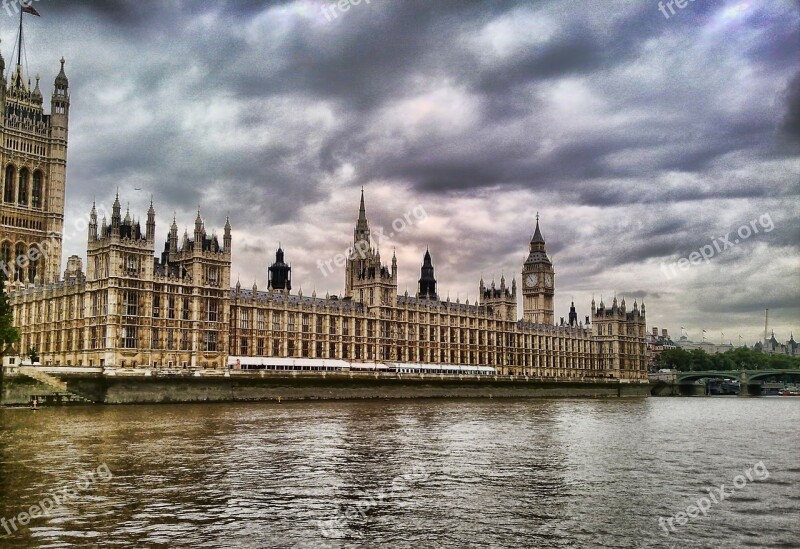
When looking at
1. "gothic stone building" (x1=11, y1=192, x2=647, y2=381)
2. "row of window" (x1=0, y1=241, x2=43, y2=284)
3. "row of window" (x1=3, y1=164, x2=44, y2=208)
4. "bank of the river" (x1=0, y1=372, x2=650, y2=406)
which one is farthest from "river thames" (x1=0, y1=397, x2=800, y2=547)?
"row of window" (x1=3, y1=164, x2=44, y2=208)

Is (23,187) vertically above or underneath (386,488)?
above

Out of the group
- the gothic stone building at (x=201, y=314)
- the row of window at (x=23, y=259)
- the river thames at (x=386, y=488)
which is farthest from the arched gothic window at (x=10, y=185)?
the river thames at (x=386, y=488)

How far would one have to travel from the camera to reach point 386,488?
29359mm

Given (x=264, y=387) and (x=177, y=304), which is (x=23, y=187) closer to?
(x=177, y=304)

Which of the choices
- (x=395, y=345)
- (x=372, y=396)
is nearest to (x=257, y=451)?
(x=372, y=396)

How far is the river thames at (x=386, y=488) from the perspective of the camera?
21953 mm

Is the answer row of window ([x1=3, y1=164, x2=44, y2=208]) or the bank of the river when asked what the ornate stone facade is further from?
the bank of the river

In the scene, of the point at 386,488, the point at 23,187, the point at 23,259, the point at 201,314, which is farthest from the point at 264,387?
the point at 23,187

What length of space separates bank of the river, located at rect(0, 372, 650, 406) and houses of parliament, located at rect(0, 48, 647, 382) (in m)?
10.9

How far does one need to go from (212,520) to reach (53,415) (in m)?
47.0

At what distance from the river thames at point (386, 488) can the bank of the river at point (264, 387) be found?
105ft

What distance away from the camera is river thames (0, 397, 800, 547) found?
22.0 meters

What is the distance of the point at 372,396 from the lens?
378 feet

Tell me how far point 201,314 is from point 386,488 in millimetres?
83370
